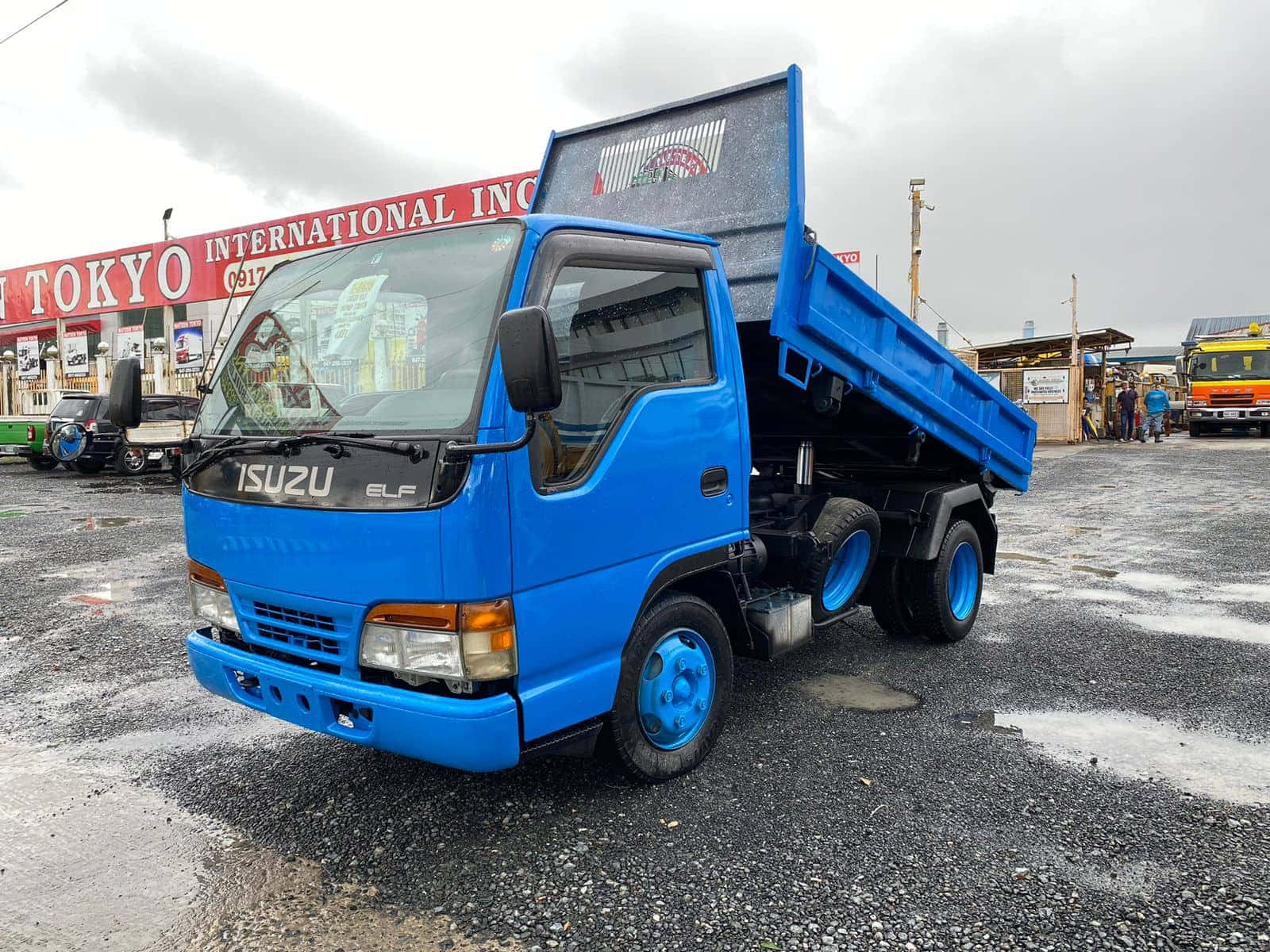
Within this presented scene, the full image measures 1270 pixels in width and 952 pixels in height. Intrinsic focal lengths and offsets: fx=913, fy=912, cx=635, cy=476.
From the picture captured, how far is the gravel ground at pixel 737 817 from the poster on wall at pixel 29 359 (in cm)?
2335

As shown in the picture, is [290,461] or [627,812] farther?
[627,812]

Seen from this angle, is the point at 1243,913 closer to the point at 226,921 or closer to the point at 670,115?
the point at 226,921

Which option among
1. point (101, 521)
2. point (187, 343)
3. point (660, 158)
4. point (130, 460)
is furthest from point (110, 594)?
point (187, 343)

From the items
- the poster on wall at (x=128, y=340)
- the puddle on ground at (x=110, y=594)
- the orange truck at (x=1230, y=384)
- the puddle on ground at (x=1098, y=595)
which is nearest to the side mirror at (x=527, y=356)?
the puddle on ground at (x=1098, y=595)

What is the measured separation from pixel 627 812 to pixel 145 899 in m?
1.64

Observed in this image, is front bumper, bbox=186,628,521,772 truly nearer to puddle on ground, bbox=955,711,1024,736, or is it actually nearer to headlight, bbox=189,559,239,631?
headlight, bbox=189,559,239,631

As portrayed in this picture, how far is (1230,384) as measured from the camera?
85.6 ft

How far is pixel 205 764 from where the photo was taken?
13.1 feet

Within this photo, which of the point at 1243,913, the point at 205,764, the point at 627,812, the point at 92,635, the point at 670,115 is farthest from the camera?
the point at 92,635

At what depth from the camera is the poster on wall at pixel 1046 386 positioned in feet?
83.7

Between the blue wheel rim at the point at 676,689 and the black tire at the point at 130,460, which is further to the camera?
the black tire at the point at 130,460

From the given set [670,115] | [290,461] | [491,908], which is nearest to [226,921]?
[491,908]

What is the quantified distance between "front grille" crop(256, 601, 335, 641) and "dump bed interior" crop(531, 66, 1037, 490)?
7.30 ft

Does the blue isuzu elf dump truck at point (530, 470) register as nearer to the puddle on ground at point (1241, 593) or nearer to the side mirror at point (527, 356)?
the side mirror at point (527, 356)
